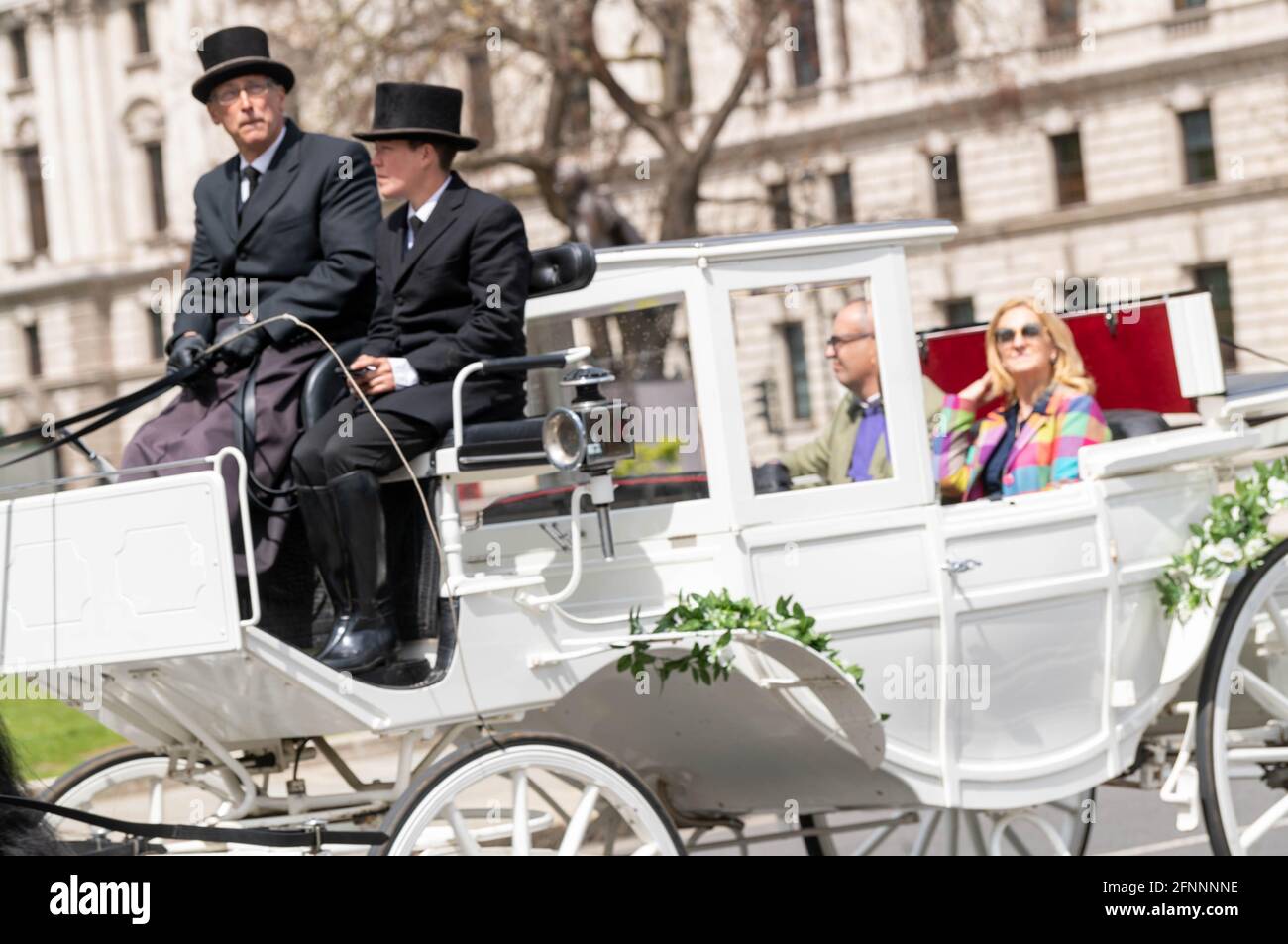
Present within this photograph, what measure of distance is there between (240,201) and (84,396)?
52.2 m

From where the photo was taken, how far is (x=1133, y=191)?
3806 centimetres

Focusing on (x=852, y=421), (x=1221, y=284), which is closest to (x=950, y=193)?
(x=1221, y=284)

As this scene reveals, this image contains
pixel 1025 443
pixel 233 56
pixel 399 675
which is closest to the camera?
pixel 399 675

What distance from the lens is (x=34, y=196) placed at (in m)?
57.2

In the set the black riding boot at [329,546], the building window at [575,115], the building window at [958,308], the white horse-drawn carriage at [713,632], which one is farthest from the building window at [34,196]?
the black riding boot at [329,546]

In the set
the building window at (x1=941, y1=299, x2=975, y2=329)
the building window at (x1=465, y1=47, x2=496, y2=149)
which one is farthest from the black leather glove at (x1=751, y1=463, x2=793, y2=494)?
the building window at (x1=941, y1=299, x2=975, y2=329)

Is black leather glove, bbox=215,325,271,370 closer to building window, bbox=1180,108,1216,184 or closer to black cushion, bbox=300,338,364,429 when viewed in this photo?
black cushion, bbox=300,338,364,429

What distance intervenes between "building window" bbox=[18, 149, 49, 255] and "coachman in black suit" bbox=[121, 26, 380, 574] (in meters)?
54.4

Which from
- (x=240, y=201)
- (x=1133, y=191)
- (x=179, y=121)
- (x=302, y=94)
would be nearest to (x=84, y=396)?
(x=179, y=121)

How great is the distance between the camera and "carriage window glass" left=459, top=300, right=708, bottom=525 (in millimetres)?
4957

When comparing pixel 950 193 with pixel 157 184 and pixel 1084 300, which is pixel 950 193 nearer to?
pixel 157 184

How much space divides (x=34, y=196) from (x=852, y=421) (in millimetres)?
56051
